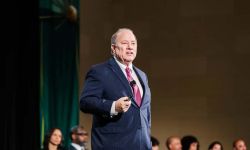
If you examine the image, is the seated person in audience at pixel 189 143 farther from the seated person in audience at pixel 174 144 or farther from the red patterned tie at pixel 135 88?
the red patterned tie at pixel 135 88

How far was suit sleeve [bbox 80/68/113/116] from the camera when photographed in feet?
8.80

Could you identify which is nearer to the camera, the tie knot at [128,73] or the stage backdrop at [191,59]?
the tie knot at [128,73]

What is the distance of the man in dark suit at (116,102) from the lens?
2738 millimetres

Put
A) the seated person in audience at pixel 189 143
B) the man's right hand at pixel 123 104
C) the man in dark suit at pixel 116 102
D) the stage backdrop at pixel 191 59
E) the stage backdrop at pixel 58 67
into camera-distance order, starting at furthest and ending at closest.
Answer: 1. the stage backdrop at pixel 191 59
2. the stage backdrop at pixel 58 67
3. the seated person in audience at pixel 189 143
4. the man in dark suit at pixel 116 102
5. the man's right hand at pixel 123 104

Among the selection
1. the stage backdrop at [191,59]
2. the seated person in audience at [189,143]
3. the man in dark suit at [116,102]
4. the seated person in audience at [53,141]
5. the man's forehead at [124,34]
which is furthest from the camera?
the stage backdrop at [191,59]

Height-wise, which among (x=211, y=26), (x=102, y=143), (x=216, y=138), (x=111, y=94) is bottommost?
(x=216, y=138)

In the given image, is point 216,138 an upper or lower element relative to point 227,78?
lower

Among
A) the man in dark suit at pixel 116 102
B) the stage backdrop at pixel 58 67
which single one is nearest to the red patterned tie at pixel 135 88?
the man in dark suit at pixel 116 102

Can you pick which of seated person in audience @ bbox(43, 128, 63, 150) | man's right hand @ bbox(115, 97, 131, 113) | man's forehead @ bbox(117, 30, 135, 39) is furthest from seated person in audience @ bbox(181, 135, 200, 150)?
man's right hand @ bbox(115, 97, 131, 113)

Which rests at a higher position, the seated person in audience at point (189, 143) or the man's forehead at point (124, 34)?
the man's forehead at point (124, 34)

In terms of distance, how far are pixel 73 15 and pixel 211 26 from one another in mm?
1780

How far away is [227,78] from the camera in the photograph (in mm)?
7680
